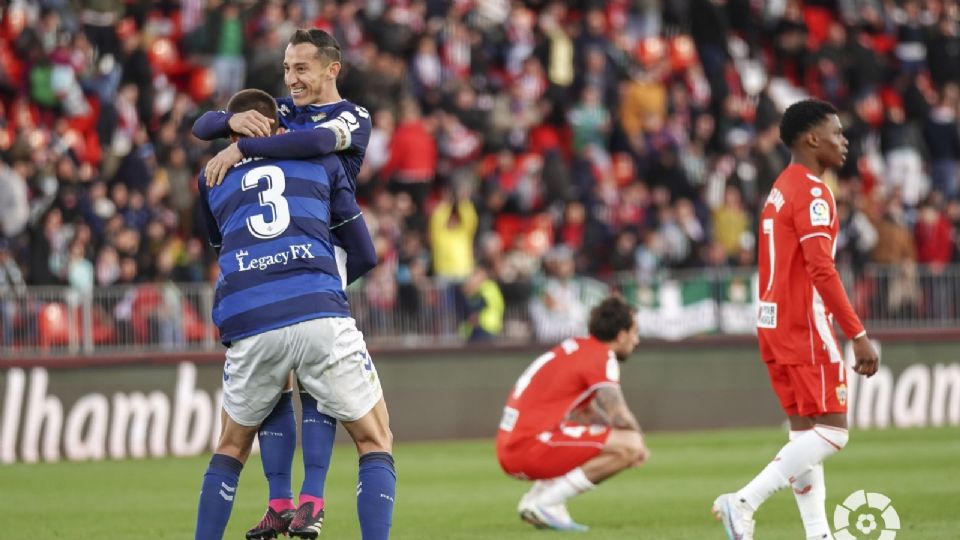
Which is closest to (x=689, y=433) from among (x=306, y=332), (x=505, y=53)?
(x=505, y=53)

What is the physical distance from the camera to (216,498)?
24.5 feet

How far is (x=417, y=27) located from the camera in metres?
24.5

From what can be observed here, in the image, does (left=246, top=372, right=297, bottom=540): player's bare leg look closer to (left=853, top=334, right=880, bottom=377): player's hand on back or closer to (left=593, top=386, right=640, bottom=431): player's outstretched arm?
(left=853, top=334, right=880, bottom=377): player's hand on back

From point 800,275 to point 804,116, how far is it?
84cm

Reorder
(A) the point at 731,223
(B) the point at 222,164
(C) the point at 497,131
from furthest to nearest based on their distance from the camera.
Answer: (C) the point at 497,131
(A) the point at 731,223
(B) the point at 222,164

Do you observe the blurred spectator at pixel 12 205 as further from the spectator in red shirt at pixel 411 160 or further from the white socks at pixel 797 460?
the white socks at pixel 797 460

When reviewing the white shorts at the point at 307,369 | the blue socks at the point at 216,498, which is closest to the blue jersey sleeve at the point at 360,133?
the white shorts at the point at 307,369

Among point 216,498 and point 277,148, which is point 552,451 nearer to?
point 216,498

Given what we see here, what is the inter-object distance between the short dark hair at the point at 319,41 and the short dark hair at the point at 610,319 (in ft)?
14.2

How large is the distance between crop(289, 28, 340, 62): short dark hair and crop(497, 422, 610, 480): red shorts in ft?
14.0

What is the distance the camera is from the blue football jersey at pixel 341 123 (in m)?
7.71

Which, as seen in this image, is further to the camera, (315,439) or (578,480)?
(578,480)

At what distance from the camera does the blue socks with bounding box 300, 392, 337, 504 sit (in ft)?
25.6

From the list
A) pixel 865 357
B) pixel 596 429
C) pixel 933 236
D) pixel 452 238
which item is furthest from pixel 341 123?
pixel 933 236
